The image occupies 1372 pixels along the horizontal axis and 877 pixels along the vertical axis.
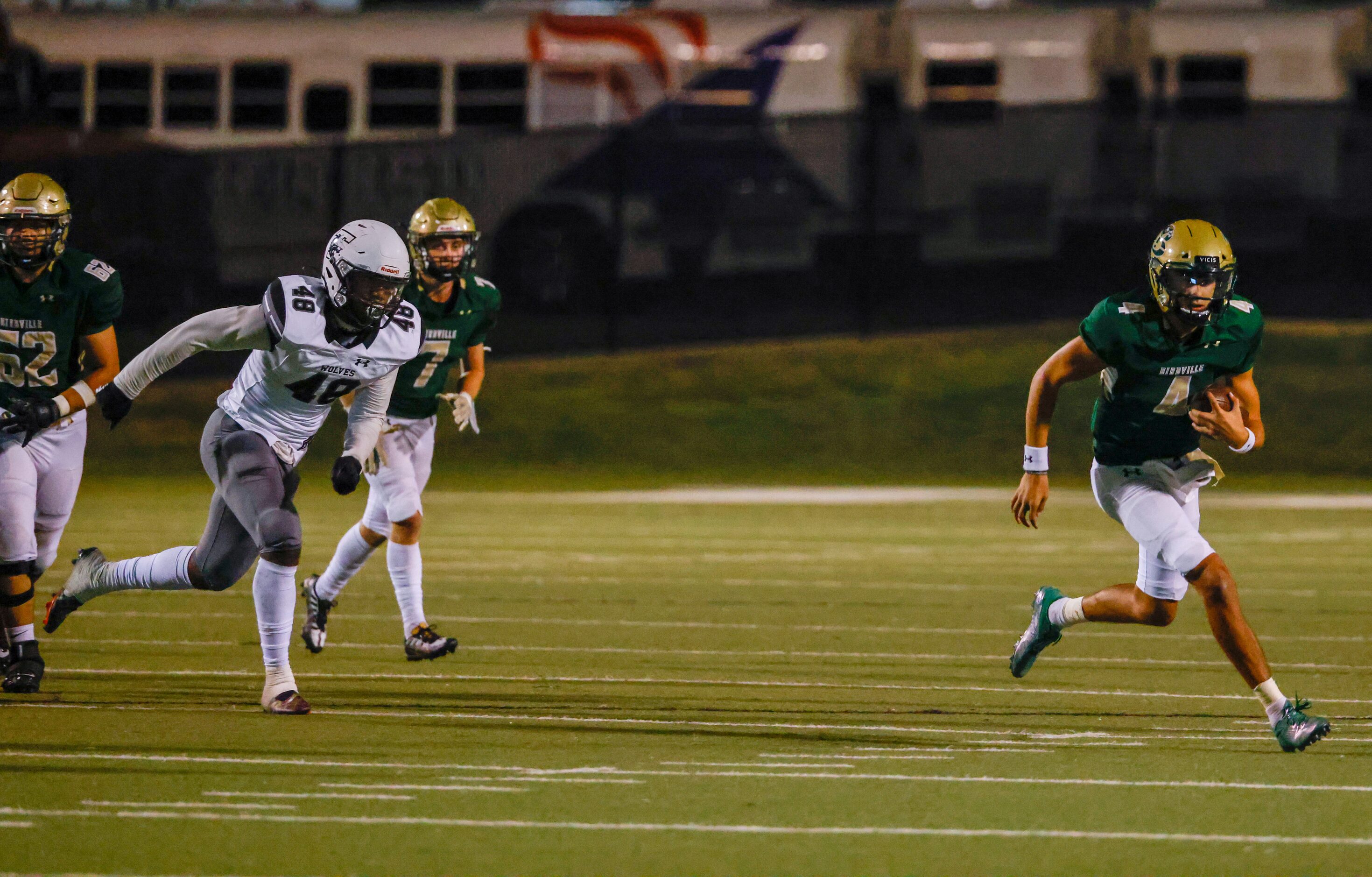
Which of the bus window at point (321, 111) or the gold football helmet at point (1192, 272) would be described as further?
the bus window at point (321, 111)

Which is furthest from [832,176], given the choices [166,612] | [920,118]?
[166,612]

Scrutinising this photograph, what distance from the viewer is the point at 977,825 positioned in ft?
17.9

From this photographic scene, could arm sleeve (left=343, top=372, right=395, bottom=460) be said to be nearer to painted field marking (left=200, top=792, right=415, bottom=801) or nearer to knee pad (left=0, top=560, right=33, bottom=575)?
knee pad (left=0, top=560, right=33, bottom=575)

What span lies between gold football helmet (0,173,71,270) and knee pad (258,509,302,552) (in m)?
1.40

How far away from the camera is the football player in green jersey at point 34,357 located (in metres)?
7.32

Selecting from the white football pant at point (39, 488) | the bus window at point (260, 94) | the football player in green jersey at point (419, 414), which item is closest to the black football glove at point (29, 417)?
Result: the white football pant at point (39, 488)

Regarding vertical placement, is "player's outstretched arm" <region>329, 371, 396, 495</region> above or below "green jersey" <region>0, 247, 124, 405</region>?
below

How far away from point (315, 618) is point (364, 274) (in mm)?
2259

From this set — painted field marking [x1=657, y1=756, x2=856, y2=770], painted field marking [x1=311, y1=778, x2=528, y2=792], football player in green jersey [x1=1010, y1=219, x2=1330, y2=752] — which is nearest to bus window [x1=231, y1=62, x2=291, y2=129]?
football player in green jersey [x1=1010, y1=219, x2=1330, y2=752]

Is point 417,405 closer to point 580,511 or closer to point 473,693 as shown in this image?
point 473,693

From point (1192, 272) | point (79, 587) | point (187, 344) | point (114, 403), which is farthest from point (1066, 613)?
point (79, 587)

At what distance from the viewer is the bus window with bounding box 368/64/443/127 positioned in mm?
20938

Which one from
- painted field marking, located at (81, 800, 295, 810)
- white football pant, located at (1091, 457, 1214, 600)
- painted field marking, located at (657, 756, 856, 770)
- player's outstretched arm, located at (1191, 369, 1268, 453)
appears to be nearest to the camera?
painted field marking, located at (81, 800, 295, 810)

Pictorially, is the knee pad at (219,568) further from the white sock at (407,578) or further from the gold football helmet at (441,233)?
the gold football helmet at (441,233)
